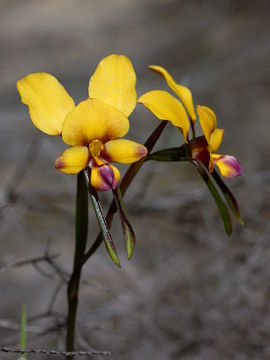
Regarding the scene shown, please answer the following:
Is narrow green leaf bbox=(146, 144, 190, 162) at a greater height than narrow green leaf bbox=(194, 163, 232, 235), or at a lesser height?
greater

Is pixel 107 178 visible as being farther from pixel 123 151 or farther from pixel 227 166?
pixel 227 166

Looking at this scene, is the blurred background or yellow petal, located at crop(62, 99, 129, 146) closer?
yellow petal, located at crop(62, 99, 129, 146)

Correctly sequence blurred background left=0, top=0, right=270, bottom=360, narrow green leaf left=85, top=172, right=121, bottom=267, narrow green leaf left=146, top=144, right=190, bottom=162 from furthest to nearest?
blurred background left=0, top=0, right=270, bottom=360 → narrow green leaf left=146, top=144, right=190, bottom=162 → narrow green leaf left=85, top=172, right=121, bottom=267

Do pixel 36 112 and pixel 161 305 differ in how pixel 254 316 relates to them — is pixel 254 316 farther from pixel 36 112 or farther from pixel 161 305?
pixel 36 112

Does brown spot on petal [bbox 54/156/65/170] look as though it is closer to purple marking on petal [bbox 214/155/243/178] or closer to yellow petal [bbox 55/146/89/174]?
yellow petal [bbox 55/146/89/174]

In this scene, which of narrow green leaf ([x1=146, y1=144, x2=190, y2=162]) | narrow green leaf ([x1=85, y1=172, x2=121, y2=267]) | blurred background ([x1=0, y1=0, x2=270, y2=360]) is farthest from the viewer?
blurred background ([x1=0, y1=0, x2=270, y2=360])

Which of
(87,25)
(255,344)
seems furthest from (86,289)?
(87,25)

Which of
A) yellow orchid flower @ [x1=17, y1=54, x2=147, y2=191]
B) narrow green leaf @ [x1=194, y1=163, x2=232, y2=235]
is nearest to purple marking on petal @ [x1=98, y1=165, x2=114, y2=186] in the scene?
yellow orchid flower @ [x1=17, y1=54, x2=147, y2=191]
